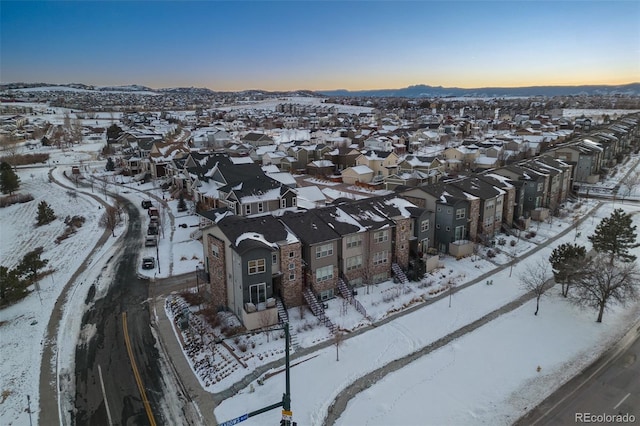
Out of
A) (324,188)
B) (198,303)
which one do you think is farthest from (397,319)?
(324,188)

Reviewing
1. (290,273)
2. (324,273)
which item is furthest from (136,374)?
(324,273)

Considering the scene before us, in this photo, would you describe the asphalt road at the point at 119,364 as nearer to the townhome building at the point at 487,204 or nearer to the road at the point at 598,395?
the road at the point at 598,395

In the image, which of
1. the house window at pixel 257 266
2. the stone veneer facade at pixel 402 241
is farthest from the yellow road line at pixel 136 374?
the stone veneer facade at pixel 402 241

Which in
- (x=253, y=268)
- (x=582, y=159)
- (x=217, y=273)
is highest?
(x=582, y=159)

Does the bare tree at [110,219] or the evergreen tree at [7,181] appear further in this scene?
the evergreen tree at [7,181]

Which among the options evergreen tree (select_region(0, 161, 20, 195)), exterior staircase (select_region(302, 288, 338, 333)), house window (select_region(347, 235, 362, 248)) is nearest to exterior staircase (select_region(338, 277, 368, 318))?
exterior staircase (select_region(302, 288, 338, 333))

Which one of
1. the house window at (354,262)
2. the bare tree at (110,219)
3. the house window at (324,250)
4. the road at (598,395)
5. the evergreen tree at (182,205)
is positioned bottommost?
the road at (598,395)

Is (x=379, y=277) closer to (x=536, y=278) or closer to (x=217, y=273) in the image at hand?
(x=536, y=278)

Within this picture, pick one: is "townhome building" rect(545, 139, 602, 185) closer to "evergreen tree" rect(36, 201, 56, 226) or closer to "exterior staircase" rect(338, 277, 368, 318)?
"exterior staircase" rect(338, 277, 368, 318)
